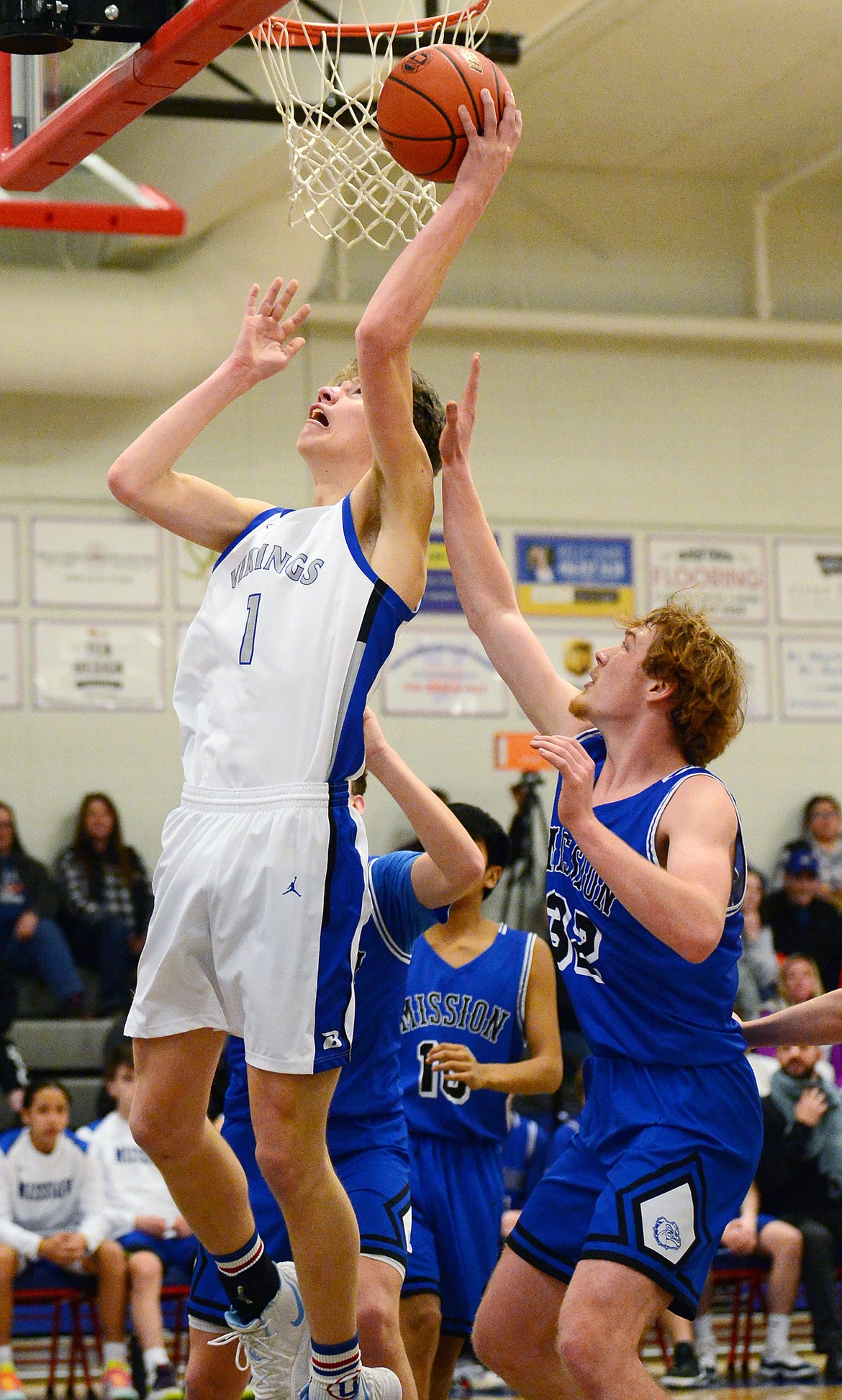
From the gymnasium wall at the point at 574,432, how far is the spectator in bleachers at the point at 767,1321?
454 cm

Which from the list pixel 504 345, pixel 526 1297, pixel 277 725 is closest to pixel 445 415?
pixel 277 725

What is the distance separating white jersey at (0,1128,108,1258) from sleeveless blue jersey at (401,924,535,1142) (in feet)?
10.5

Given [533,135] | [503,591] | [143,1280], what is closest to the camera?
[503,591]

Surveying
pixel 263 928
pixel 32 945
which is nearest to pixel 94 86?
pixel 263 928

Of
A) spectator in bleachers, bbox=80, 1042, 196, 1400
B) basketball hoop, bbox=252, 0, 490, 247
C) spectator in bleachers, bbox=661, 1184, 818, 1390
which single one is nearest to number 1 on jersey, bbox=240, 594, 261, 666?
basketball hoop, bbox=252, 0, 490, 247

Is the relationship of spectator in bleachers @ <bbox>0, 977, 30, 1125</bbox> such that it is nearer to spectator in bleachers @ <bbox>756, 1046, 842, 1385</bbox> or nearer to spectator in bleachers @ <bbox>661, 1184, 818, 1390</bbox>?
spectator in bleachers @ <bbox>661, 1184, 818, 1390</bbox>

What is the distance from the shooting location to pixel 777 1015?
4.19 m

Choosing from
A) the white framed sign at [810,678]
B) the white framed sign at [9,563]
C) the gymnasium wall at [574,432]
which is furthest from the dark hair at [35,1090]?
the white framed sign at [810,678]

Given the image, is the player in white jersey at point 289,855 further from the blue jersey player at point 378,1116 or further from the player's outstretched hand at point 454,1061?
the player's outstretched hand at point 454,1061

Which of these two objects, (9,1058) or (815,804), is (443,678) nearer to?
(815,804)

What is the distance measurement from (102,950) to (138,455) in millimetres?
7441

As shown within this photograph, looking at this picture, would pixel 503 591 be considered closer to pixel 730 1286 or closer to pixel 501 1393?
pixel 501 1393

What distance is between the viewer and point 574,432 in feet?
42.9

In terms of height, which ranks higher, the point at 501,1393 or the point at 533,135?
the point at 533,135
